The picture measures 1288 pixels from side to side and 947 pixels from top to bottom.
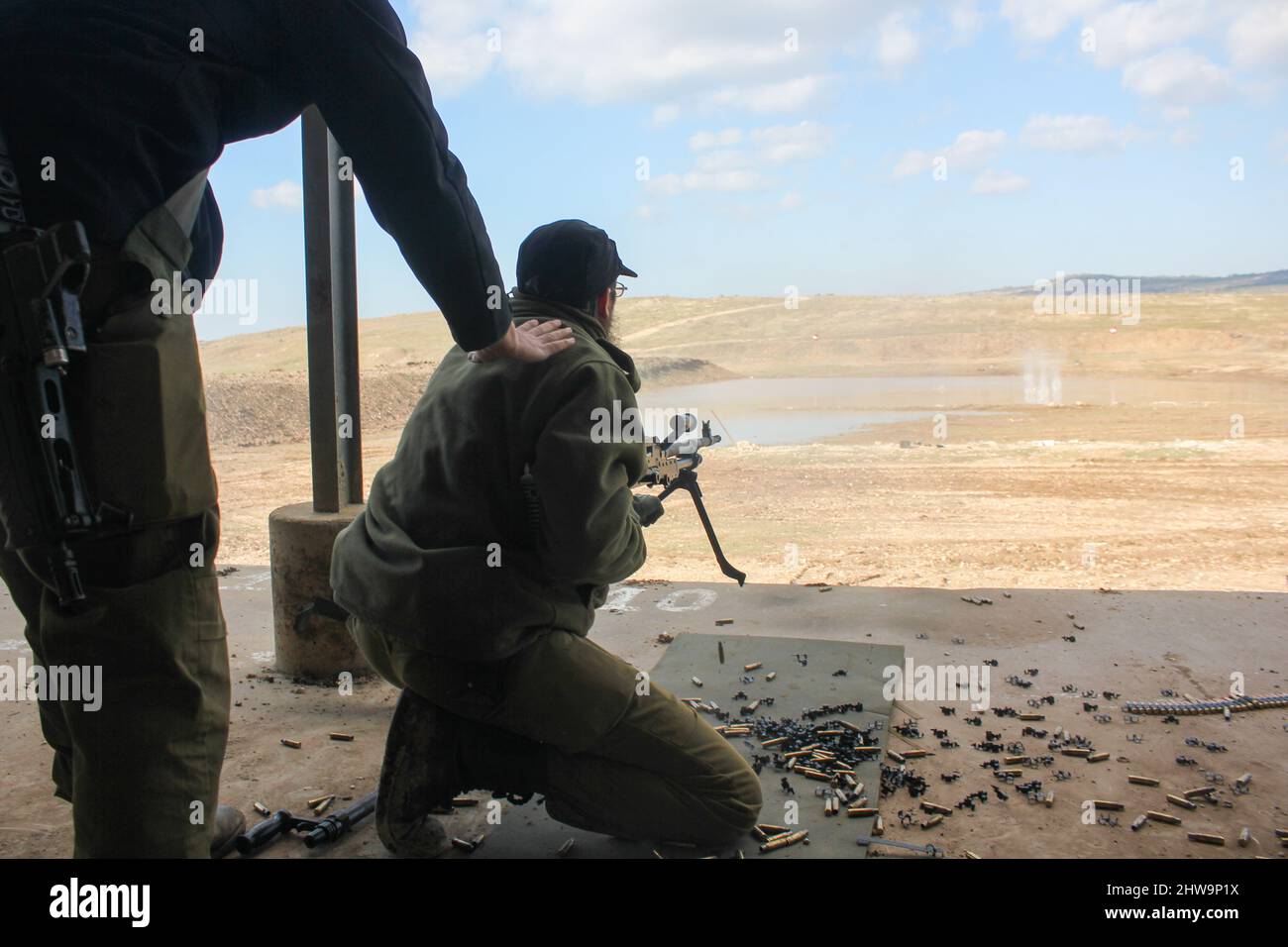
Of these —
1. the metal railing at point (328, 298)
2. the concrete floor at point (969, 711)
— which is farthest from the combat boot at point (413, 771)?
the metal railing at point (328, 298)

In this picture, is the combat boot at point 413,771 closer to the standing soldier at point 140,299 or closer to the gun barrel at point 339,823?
the gun barrel at point 339,823

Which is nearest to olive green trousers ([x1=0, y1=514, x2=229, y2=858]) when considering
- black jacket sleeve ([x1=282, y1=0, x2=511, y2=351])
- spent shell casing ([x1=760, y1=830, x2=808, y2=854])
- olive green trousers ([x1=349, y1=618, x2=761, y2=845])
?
black jacket sleeve ([x1=282, y1=0, x2=511, y2=351])

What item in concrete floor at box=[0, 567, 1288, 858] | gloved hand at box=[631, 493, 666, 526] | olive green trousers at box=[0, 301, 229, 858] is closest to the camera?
olive green trousers at box=[0, 301, 229, 858]

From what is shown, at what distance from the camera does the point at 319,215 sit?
14.8ft

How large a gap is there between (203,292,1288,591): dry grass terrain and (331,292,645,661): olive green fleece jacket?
4552mm

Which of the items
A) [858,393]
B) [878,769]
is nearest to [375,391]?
[858,393]

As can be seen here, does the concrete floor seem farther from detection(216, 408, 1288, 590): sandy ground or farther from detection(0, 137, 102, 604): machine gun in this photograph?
detection(0, 137, 102, 604): machine gun

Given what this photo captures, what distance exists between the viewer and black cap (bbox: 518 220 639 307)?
290 centimetres

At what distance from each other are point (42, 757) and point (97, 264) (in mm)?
2592

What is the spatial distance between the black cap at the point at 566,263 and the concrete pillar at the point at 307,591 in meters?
1.81

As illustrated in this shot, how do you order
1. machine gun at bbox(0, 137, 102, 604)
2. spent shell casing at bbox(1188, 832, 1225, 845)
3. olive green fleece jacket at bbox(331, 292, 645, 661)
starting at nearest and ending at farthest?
machine gun at bbox(0, 137, 102, 604), olive green fleece jacket at bbox(331, 292, 645, 661), spent shell casing at bbox(1188, 832, 1225, 845)

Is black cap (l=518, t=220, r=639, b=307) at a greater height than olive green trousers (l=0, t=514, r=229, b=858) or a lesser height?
greater

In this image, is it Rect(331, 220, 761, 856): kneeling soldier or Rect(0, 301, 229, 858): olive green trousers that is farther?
Rect(331, 220, 761, 856): kneeling soldier

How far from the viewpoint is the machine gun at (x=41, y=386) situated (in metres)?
1.69
